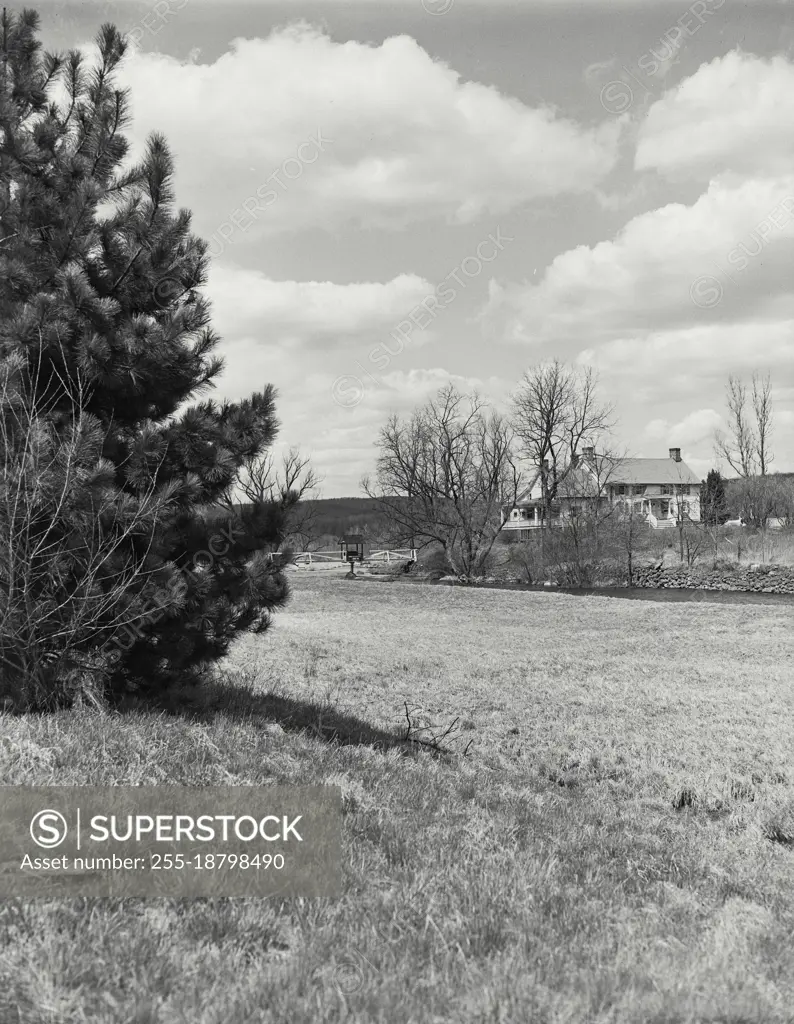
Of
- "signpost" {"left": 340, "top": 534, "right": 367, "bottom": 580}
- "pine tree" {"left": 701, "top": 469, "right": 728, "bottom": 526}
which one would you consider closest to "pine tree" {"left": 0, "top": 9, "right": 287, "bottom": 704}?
"signpost" {"left": 340, "top": 534, "right": 367, "bottom": 580}

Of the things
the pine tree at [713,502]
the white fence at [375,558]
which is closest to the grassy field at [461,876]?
the pine tree at [713,502]

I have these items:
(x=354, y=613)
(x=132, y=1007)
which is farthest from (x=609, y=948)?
(x=354, y=613)

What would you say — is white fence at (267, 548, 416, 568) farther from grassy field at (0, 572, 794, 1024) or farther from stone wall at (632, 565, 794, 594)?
grassy field at (0, 572, 794, 1024)

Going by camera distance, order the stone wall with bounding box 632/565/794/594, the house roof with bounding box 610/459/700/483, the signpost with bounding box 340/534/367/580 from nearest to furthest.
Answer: the stone wall with bounding box 632/565/794/594, the signpost with bounding box 340/534/367/580, the house roof with bounding box 610/459/700/483

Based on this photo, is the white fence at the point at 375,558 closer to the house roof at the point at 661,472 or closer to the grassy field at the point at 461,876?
the grassy field at the point at 461,876

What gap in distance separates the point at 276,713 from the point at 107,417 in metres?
3.48

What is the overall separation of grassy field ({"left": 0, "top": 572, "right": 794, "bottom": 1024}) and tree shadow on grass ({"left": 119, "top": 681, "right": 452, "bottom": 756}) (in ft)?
0.19

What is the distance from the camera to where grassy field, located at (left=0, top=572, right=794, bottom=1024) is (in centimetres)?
316

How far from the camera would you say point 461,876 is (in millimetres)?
4469

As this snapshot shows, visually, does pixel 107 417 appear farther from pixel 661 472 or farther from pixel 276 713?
pixel 661 472

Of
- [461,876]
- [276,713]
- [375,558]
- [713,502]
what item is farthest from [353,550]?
[461,876]

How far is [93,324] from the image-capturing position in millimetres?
6922

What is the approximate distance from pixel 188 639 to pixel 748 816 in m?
5.05

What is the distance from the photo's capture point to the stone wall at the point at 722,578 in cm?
3781
